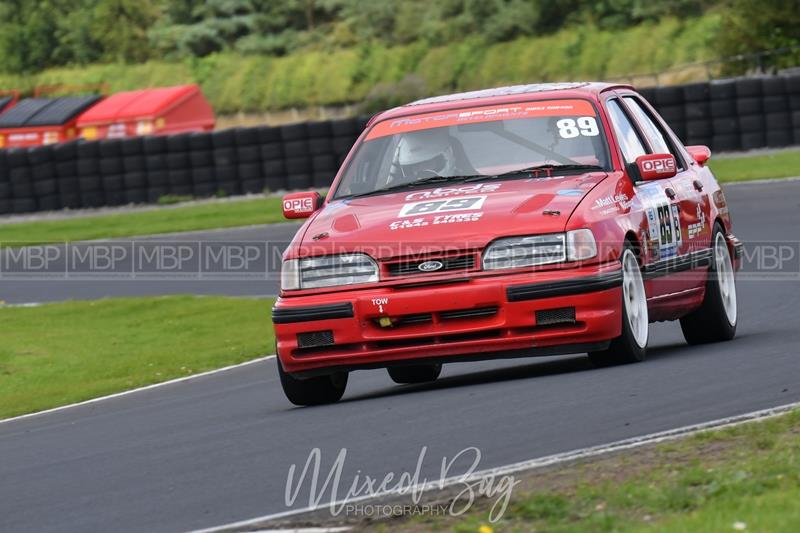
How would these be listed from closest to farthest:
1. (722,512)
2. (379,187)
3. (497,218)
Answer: (722,512) < (497,218) < (379,187)

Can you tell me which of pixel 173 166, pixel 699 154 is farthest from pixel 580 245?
pixel 173 166

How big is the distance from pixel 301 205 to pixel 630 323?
6.75 feet

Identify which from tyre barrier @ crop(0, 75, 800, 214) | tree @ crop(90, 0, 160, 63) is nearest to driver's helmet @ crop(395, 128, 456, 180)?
tyre barrier @ crop(0, 75, 800, 214)

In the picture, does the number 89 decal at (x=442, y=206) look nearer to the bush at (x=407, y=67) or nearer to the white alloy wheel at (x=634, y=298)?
the white alloy wheel at (x=634, y=298)

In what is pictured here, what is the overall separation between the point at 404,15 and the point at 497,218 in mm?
56349

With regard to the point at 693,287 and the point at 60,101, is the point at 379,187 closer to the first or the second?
the point at 693,287

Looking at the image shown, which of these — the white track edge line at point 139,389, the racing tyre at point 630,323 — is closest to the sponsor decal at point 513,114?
the racing tyre at point 630,323

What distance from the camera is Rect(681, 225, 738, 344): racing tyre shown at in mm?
10281

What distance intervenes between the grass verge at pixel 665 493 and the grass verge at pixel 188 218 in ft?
64.5

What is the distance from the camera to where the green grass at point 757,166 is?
25.7m

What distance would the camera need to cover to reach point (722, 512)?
509 cm

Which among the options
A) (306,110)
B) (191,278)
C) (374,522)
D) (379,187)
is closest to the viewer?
(374,522)

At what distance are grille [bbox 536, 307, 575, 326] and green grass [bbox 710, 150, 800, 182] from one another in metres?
17.4

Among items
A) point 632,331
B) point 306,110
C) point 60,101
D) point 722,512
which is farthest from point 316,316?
point 306,110
